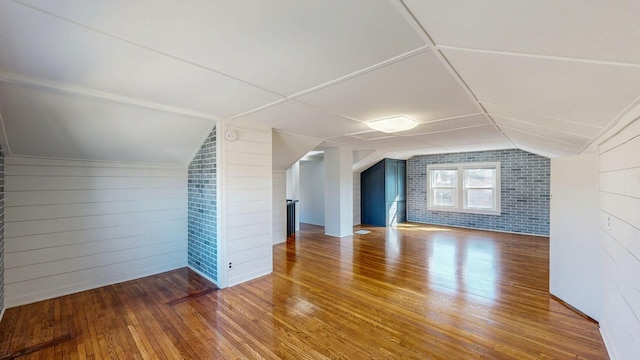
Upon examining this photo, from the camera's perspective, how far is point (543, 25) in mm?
917

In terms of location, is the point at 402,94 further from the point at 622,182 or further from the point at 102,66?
the point at 102,66

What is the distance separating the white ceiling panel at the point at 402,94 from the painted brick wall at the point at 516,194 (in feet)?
16.9

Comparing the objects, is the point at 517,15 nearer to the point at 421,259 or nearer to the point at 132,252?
the point at 421,259

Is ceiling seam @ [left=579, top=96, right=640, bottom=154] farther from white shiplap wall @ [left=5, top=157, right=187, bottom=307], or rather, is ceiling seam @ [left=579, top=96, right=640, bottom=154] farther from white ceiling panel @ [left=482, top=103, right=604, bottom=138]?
white shiplap wall @ [left=5, top=157, right=187, bottom=307]

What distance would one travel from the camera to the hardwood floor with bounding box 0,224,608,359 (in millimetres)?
2148

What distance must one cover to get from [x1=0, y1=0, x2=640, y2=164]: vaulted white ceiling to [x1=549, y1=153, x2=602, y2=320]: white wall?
35 centimetres

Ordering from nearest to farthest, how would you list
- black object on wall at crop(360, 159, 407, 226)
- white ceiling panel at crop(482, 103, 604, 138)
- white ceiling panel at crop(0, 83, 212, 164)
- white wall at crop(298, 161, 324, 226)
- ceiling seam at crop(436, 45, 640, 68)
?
1. ceiling seam at crop(436, 45, 640, 68)
2. white ceiling panel at crop(482, 103, 604, 138)
3. white ceiling panel at crop(0, 83, 212, 164)
4. black object on wall at crop(360, 159, 407, 226)
5. white wall at crop(298, 161, 324, 226)

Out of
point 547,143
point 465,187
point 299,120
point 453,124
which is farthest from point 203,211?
point 465,187

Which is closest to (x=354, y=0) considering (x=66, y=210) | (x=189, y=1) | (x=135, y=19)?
(x=189, y=1)

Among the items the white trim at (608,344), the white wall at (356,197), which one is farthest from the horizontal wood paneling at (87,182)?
the white wall at (356,197)

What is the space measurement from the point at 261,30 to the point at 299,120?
6.61 feet

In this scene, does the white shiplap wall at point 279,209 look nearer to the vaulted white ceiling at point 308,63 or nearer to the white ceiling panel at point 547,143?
the vaulted white ceiling at point 308,63

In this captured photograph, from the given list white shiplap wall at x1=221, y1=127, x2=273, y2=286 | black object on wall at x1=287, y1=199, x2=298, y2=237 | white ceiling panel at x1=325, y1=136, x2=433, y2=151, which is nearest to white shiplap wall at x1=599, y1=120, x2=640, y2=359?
white ceiling panel at x1=325, y1=136, x2=433, y2=151

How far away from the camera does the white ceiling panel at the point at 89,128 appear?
2326 millimetres
